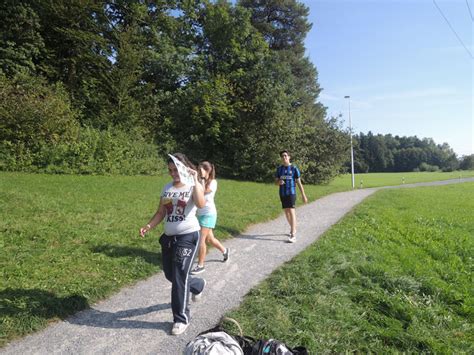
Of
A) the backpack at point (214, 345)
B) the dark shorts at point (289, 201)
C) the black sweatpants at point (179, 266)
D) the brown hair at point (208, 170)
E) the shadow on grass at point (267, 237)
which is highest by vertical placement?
the brown hair at point (208, 170)

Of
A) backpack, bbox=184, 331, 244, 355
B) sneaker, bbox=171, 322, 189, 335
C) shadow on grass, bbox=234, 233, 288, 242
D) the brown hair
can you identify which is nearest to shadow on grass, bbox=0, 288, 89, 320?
sneaker, bbox=171, 322, 189, 335

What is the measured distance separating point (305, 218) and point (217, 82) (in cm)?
1896

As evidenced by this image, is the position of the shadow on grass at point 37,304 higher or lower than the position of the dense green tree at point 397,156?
lower

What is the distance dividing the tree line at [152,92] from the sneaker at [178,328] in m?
16.3

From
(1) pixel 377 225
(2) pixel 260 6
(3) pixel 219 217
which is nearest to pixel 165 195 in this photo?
(3) pixel 219 217

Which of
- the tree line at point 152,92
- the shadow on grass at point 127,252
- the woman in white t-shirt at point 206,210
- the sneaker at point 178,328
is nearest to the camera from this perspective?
the sneaker at point 178,328

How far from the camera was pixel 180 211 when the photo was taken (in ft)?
12.9

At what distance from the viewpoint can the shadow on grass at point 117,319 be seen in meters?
4.04

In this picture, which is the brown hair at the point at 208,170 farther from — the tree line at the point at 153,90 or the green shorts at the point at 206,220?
the tree line at the point at 153,90

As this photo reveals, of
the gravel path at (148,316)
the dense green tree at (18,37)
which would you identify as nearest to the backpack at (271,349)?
the gravel path at (148,316)

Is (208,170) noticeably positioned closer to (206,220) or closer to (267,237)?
(206,220)

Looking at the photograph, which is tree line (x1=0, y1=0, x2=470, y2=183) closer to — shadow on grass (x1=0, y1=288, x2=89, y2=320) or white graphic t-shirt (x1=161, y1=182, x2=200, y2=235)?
shadow on grass (x1=0, y1=288, x2=89, y2=320)

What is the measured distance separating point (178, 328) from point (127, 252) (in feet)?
10.2

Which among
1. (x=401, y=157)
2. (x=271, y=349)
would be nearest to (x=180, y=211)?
(x=271, y=349)
